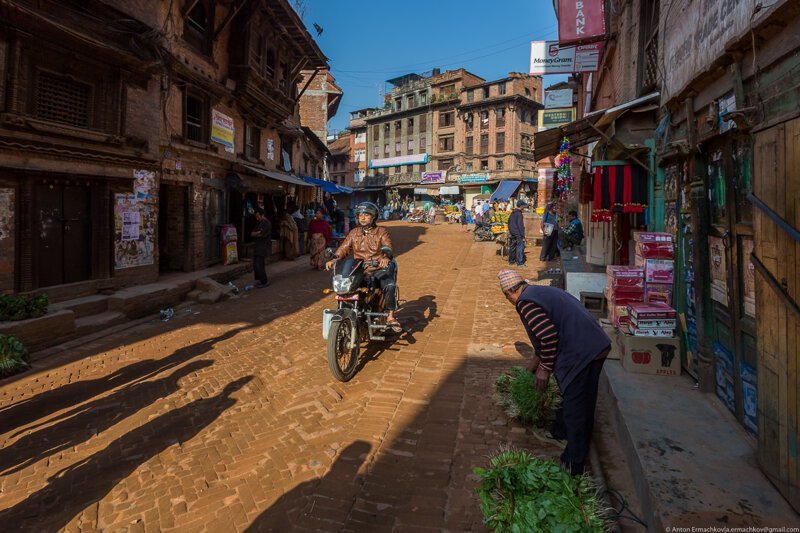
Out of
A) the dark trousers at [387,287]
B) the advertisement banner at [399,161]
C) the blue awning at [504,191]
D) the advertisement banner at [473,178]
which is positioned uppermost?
the advertisement banner at [399,161]

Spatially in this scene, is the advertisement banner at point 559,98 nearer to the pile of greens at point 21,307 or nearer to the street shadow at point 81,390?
the street shadow at point 81,390

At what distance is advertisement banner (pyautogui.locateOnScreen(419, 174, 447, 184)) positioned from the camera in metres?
52.4

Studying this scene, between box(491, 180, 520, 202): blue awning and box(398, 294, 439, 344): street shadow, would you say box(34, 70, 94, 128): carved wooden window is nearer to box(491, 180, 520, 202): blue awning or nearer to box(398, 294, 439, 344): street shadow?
box(398, 294, 439, 344): street shadow

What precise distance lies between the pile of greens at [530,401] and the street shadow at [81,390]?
445 centimetres

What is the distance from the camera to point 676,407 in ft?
13.2

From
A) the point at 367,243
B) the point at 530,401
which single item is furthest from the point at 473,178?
the point at 530,401

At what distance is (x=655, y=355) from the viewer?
4.78m

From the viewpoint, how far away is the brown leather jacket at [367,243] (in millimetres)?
6348

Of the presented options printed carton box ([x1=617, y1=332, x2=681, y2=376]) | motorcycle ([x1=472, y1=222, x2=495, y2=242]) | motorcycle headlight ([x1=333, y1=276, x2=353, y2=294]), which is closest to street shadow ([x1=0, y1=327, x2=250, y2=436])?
motorcycle headlight ([x1=333, y1=276, x2=353, y2=294])

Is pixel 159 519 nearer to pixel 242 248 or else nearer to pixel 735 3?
pixel 735 3

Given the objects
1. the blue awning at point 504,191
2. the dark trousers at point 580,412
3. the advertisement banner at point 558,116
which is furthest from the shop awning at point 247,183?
the blue awning at point 504,191

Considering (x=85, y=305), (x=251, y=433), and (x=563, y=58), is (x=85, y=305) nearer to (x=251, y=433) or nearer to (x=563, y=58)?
(x=251, y=433)

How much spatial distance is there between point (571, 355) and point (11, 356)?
6779 mm

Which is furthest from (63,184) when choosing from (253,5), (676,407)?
(676,407)
